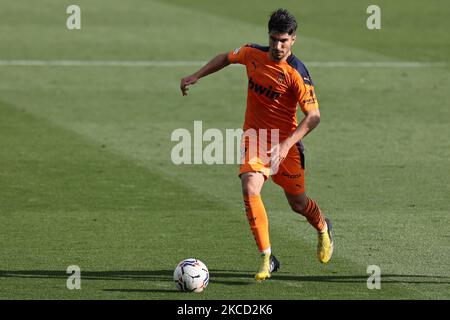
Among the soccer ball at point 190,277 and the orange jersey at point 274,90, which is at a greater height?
the orange jersey at point 274,90

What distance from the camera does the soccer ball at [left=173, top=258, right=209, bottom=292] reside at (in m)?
10.7

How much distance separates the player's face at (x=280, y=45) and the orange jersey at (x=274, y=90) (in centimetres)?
9

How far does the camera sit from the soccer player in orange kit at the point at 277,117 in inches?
439

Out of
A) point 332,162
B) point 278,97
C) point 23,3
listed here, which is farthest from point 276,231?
point 23,3

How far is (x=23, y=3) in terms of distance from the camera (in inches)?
1459

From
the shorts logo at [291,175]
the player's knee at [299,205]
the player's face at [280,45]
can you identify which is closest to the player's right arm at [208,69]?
the player's face at [280,45]

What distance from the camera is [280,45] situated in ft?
37.0

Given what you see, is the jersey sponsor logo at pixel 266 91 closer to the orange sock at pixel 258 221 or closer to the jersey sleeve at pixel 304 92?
the jersey sleeve at pixel 304 92

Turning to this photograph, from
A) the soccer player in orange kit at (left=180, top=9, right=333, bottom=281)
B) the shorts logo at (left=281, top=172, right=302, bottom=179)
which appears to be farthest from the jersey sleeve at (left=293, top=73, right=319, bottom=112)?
the shorts logo at (left=281, top=172, right=302, bottom=179)

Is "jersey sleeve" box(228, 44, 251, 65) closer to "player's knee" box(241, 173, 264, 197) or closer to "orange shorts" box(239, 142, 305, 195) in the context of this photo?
"orange shorts" box(239, 142, 305, 195)

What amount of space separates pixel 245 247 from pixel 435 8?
2518 centimetres

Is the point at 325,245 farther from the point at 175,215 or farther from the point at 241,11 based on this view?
the point at 241,11

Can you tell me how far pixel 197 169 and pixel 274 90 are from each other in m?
5.86

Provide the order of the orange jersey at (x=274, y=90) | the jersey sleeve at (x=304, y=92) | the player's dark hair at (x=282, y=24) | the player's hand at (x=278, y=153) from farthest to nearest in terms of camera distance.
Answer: the orange jersey at (x=274, y=90) → the jersey sleeve at (x=304, y=92) → the player's dark hair at (x=282, y=24) → the player's hand at (x=278, y=153)
